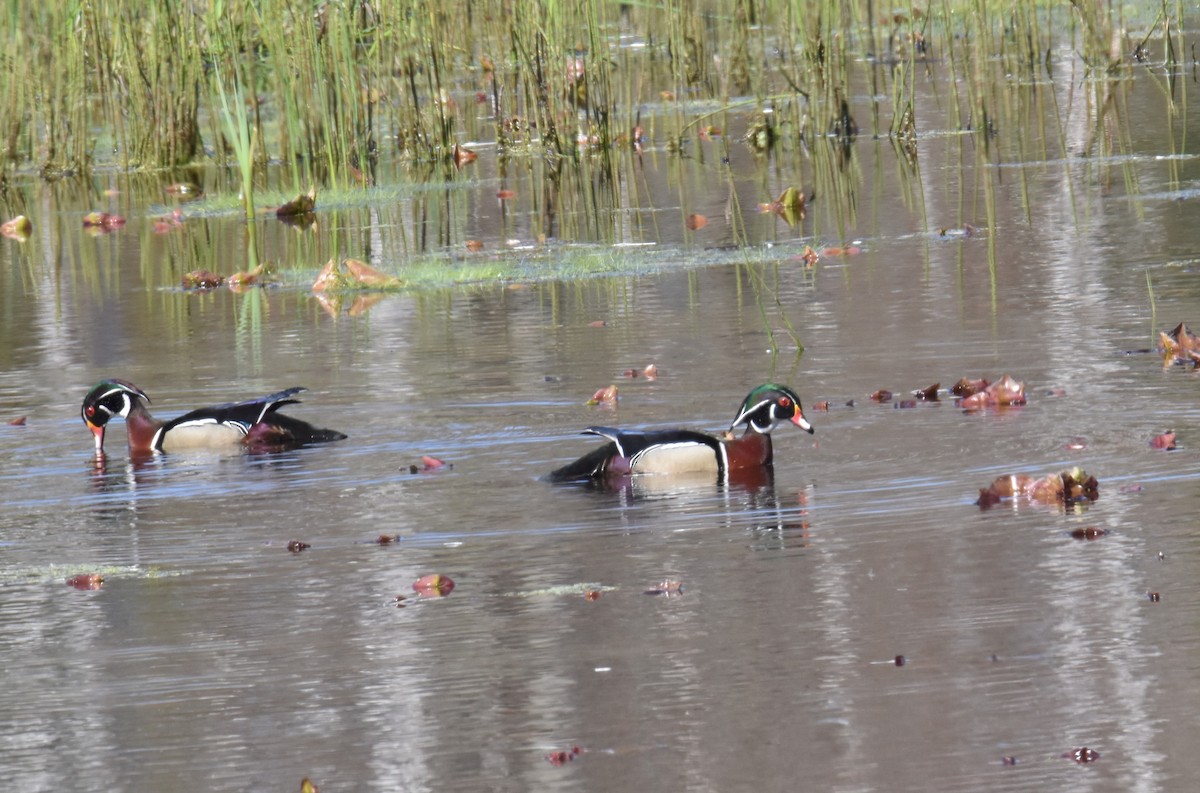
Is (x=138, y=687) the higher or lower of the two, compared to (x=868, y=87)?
lower

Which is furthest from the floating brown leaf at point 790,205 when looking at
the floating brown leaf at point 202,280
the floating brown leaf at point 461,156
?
the floating brown leaf at point 461,156

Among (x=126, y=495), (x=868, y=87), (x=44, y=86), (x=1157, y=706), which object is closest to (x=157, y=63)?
(x=44, y=86)

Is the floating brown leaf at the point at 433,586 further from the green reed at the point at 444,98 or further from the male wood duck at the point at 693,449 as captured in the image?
the green reed at the point at 444,98

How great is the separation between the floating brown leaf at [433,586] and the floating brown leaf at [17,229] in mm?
11207

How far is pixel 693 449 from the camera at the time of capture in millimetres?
7762

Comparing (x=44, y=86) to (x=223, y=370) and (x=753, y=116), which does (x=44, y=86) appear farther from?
(x=223, y=370)

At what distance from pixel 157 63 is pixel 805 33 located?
5.21 meters

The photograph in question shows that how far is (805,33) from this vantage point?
16781 mm

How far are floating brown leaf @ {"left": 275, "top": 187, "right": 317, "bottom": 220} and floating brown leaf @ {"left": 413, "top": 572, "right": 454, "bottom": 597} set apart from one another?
399 inches

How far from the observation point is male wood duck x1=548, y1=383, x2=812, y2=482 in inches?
302

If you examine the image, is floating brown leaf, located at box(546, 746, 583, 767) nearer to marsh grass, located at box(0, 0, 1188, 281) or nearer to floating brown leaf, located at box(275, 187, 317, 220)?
marsh grass, located at box(0, 0, 1188, 281)

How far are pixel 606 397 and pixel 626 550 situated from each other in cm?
239

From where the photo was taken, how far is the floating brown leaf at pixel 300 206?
16.0 m

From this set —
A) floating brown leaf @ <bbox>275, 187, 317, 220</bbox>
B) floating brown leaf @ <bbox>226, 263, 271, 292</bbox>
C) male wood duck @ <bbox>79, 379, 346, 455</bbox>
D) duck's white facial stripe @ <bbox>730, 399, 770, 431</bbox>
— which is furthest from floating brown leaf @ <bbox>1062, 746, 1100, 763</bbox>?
floating brown leaf @ <bbox>275, 187, 317, 220</bbox>
